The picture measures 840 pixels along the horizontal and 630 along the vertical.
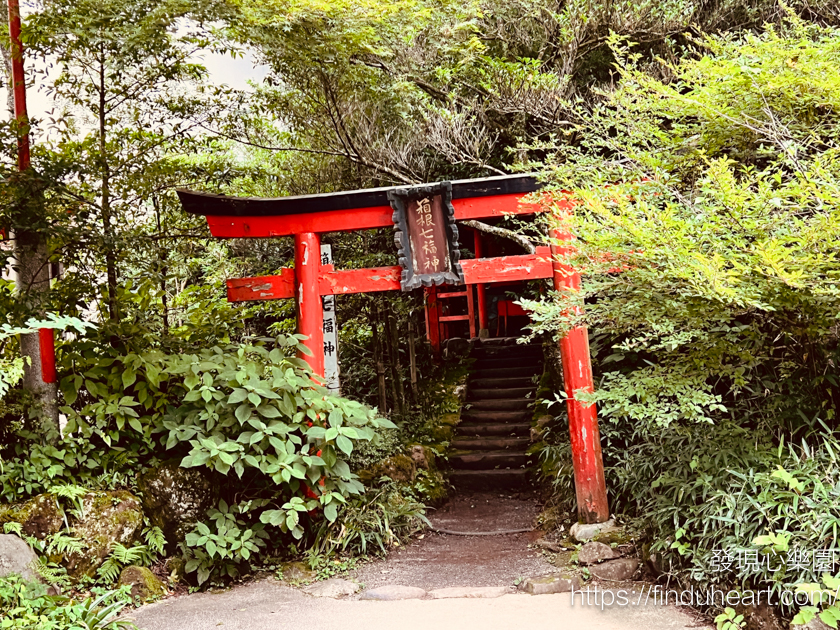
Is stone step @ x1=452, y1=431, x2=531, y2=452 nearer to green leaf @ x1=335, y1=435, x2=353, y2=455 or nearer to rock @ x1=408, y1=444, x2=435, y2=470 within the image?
rock @ x1=408, y1=444, x2=435, y2=470

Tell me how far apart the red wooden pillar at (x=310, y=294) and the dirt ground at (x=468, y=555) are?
193 centimetres

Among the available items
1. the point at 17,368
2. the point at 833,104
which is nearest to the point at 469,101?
the point at 833,104

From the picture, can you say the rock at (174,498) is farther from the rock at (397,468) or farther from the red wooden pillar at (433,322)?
the red wooden pillar at (433,322)

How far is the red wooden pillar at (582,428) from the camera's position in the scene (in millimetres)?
5539

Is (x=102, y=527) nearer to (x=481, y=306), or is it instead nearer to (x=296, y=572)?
(x=296, y=572)

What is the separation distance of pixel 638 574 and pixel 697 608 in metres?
0.69

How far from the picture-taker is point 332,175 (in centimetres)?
847

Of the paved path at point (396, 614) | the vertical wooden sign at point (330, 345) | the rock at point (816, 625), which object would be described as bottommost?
the paved path at point (396, 614)

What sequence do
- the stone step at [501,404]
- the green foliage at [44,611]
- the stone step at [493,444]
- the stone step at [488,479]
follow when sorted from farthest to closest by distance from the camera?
the stone step at [501,404]
the stone step at [493,444]
the stone step at [488,479]
the green foliage at [44,611]

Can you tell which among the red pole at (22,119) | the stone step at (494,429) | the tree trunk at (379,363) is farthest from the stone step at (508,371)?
the red pole at (22,119)

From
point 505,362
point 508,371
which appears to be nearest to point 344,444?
point 508,371

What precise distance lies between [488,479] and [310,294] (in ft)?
12.3

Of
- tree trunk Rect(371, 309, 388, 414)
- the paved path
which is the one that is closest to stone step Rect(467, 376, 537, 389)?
tree trunk Rect(371, 309, 388, 414)

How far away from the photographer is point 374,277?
6.00 meters
